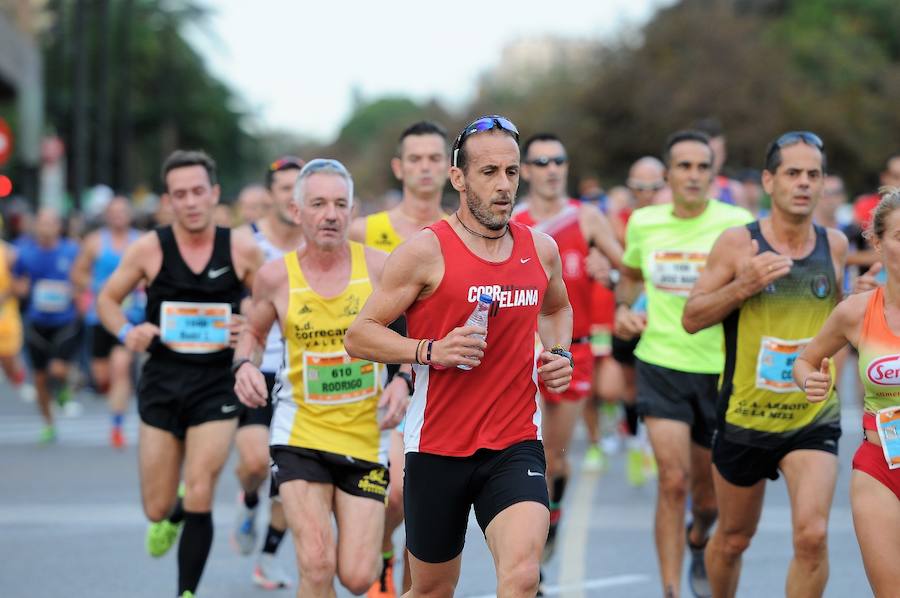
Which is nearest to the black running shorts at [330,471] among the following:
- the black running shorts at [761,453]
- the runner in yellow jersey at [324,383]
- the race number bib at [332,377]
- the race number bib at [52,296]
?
the runner in yellow jersey at [324,383]

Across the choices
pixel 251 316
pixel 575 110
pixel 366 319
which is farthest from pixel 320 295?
pixel 575 110

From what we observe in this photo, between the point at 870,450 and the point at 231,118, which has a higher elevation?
the point at 231,118

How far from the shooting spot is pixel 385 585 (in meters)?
7.82

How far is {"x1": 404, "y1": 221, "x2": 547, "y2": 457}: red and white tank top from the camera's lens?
5.60 metres

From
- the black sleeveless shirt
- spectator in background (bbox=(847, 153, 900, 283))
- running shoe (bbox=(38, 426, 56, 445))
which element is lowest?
running shoe (bbox=(38, 426, 56, 445))

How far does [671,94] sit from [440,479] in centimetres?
4297

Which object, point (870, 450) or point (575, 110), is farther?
point (575, 110)

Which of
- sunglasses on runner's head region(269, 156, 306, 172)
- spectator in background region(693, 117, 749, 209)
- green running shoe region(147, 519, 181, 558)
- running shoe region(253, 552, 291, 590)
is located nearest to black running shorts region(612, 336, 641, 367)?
spectator in background region(693, 117, 749, 209)

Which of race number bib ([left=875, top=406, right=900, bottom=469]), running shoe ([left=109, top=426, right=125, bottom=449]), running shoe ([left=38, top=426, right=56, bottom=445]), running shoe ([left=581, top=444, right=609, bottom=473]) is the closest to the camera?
race number bib ([left=875, top=406, right=900, bottom=469])

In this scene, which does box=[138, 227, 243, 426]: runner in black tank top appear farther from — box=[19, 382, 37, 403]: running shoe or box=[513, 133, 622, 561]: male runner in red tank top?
box=[19, 382, 37, 403]: running shoe

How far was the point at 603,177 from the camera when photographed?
50.6 meters

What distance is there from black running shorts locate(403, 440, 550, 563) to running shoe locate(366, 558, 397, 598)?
7.09ft

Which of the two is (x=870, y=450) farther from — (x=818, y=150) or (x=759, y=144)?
(x=759, y=144)

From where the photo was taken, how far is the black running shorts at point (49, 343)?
16547mm
